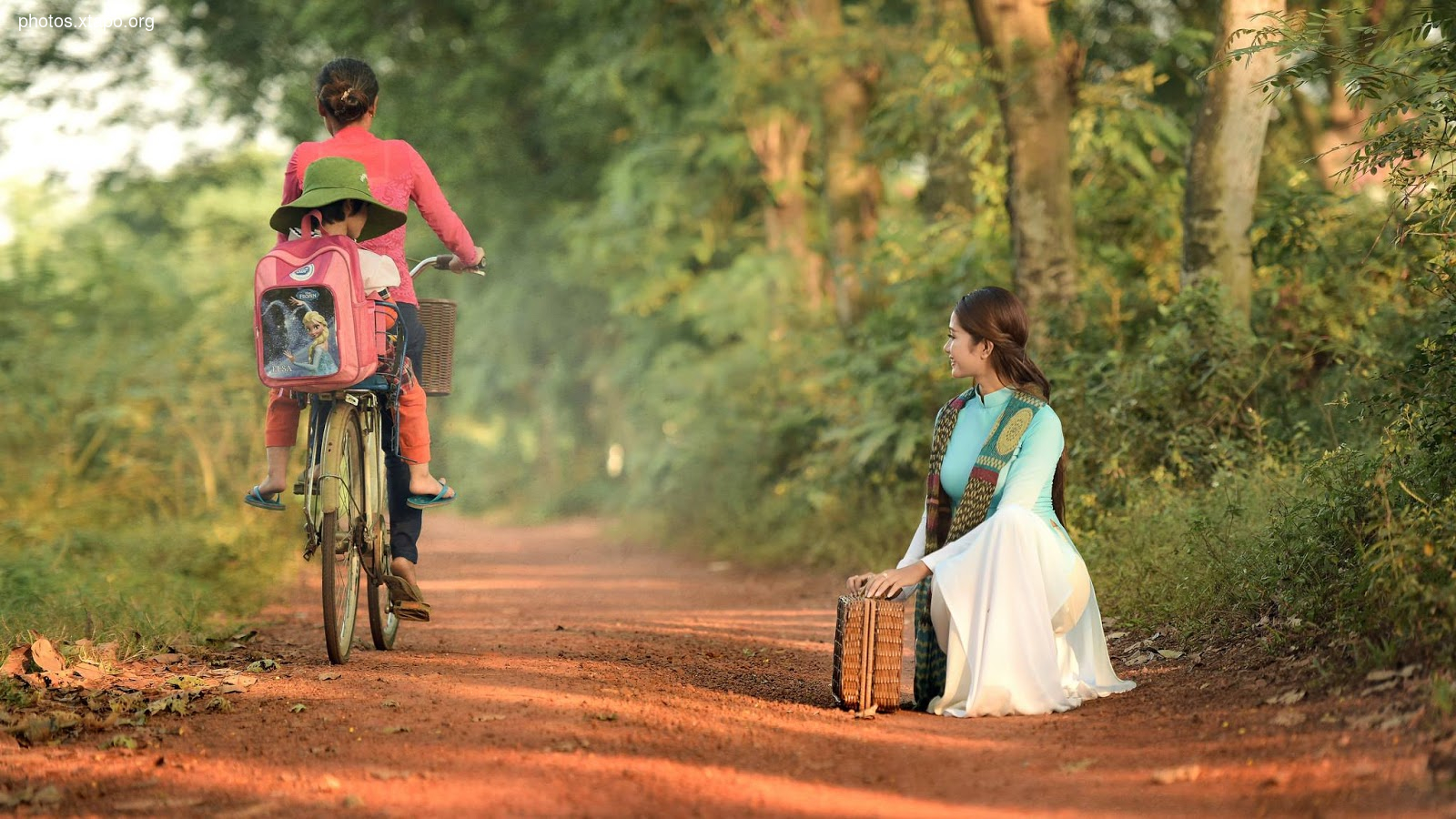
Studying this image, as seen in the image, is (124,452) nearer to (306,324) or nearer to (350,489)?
(350,489)

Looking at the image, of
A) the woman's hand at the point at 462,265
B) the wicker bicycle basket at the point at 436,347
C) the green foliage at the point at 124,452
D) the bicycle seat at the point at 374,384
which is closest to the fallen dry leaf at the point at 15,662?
the green foliage at the point at 124,452

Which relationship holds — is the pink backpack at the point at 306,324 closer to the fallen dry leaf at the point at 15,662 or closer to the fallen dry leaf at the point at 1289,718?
the fallen dry leaf at the point at 15,662

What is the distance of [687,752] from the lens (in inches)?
187

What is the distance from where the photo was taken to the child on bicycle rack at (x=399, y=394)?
6383 millimetres

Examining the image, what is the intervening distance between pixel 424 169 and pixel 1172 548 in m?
4.16

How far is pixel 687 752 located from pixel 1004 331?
2.09 m

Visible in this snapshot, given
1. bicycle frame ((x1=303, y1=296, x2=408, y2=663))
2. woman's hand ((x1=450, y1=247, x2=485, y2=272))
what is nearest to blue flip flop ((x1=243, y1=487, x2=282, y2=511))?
bicycle frame ((x1=303, y1=296, x2=408, y2=663))

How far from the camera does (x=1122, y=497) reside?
9.77 meters

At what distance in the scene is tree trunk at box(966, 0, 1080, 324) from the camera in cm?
1134

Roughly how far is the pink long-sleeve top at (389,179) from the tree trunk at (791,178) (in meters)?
13.1

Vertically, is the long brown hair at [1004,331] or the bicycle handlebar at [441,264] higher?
the bicycle handlebar at [441,264]

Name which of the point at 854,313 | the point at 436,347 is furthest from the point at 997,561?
the point at 854,313

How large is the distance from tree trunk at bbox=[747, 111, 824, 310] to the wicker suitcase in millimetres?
14524

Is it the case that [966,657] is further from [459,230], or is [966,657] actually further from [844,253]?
[844,253]
